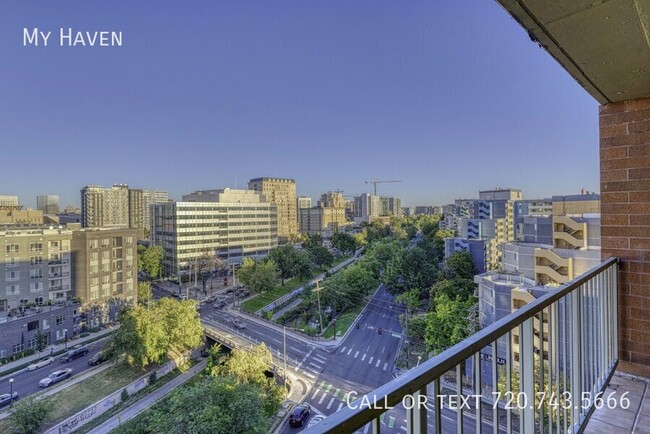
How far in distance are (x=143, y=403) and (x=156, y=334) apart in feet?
7.86

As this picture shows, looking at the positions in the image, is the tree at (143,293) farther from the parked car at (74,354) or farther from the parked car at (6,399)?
the parked car at (6,399)

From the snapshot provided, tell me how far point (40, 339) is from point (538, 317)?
2037cm

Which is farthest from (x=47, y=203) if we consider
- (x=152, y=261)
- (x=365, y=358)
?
(x=365, y=358)

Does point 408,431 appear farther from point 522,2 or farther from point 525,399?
point 522,2

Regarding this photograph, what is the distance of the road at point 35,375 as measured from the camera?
486 inches

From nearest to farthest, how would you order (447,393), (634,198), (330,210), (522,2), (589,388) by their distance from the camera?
(447,393), (522,2), (589,388), (634,198), (330,210)

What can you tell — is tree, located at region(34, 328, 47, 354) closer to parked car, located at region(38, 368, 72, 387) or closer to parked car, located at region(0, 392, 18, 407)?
parked car, located at region(38, 368, 72, 387)

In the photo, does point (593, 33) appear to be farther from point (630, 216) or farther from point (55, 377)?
point (55, 377)

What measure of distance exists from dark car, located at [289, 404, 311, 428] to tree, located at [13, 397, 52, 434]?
260 inches

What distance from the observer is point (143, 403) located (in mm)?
11352

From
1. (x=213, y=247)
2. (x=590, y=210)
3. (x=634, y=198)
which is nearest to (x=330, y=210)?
(x=213, y=247)

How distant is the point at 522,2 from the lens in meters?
1.03

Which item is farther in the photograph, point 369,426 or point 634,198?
point 634,198

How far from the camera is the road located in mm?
12344
